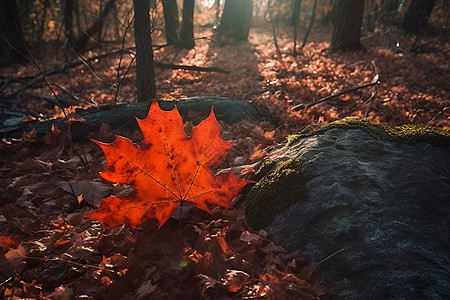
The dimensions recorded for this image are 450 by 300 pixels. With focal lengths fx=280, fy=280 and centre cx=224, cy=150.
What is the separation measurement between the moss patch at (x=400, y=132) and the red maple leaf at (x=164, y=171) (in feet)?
3.36

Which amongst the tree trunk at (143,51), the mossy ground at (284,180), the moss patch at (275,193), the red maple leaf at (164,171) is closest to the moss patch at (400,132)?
the mossy ground at (284,180)

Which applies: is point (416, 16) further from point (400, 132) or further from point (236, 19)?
point (400, 132)

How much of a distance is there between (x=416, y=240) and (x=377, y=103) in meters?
3.85

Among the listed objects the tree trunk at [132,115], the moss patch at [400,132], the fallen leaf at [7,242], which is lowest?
the fallen leaf at [7,242]

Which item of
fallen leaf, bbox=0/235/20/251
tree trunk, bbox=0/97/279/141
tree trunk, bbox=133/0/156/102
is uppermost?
tree trunk, bbox=133/0/156/102

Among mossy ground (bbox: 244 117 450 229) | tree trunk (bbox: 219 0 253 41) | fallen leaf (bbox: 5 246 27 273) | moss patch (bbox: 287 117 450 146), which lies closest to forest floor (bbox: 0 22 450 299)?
fallen leaf (bbox: 5 246 27 273)

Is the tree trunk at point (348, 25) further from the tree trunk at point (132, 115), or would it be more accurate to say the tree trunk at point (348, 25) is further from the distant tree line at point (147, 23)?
the tree trunk at point (132, 115)

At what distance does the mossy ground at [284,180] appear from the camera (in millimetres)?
1796

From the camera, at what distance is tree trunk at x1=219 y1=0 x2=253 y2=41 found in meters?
12.6

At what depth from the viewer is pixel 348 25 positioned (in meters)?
9.16

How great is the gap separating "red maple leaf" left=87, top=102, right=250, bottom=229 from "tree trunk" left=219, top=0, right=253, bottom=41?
40.3ft

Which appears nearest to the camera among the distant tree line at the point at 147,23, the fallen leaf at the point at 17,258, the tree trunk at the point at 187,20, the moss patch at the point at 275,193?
the fallen leaf at the point at 17,258

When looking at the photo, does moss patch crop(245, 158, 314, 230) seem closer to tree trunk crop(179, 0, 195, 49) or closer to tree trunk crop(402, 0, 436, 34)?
tree trunk crop(179, 0, 195, 49)

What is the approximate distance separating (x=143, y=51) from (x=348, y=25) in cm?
776
